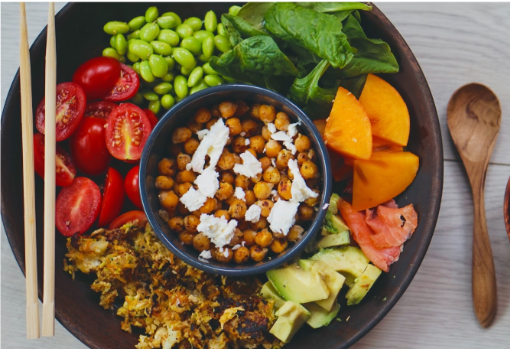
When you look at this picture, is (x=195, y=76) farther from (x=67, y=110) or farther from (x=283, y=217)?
(x=283, y=217)

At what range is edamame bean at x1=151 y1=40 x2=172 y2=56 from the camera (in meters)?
2.04

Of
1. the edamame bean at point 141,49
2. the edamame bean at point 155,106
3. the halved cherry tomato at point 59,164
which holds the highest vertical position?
the edamame bean at point 141,49

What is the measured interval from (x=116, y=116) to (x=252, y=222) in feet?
2.34

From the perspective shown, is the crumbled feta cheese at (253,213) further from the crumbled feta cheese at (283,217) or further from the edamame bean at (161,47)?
the edamame bean at (161,47)

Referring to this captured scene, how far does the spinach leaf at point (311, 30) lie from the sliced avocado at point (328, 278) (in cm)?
77

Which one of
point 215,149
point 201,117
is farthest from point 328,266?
point 201,117

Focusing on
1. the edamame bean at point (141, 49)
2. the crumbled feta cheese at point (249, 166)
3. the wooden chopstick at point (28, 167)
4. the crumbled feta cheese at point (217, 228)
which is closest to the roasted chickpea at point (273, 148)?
the crumbled feta cheese at point (249, 166)

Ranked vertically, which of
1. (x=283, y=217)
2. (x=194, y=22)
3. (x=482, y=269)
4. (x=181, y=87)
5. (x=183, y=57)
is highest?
(x=194, y=22)

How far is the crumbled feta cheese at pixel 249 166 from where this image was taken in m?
1.95

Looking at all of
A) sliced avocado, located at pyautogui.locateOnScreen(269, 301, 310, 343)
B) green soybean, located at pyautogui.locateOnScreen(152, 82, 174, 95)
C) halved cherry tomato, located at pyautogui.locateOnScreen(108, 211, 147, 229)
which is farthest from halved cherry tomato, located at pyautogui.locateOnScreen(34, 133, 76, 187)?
sliced avocado, located at pyautogui.locateOnScreen(269, 301, 310, 343)

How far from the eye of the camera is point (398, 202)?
204 cm

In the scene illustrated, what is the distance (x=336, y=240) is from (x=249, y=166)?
46 centimetres

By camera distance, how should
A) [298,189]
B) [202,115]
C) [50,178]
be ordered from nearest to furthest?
[50,178] → [298,189] → [202,115]

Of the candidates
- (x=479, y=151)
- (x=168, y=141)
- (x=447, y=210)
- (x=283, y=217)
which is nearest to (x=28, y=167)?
(x=168, y=141)
